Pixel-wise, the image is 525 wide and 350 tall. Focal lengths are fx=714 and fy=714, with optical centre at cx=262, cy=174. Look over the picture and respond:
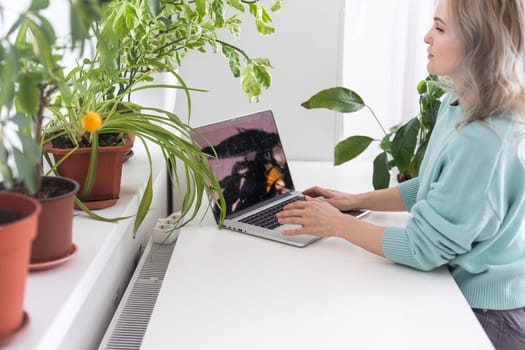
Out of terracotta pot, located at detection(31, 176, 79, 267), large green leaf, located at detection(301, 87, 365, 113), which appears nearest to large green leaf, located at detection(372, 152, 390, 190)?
large green leaf, located at detection(301, 87, 365, 113)

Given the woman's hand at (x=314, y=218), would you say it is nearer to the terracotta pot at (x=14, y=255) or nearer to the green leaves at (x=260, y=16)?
the green leaves at (x=260, y=16)

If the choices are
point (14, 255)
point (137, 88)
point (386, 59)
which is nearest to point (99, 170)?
point (137, 88)

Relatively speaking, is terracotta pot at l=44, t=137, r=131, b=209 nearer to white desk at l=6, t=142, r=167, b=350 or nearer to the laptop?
white desk at l=6, t=142, r=167, b=350

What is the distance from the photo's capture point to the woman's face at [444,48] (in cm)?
130

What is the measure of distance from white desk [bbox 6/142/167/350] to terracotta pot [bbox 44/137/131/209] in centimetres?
2

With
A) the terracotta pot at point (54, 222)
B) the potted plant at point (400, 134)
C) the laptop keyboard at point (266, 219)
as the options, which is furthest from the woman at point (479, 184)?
the terracotta pot at point (54, 222)

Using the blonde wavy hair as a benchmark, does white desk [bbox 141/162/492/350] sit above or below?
below

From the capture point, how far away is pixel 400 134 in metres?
1.71

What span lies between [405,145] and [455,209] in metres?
0.48

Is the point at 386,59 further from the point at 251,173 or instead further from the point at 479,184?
the point at 479,184

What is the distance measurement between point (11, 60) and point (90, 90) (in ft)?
1.78

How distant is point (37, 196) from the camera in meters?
0.96

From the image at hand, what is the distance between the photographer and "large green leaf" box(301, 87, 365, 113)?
67.1 inches

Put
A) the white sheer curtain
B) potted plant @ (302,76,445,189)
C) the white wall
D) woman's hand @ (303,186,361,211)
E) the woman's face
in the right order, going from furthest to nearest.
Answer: the white sheer curtain
the white wall
potted plant @ (302,76,445,189)
woman's hand @ (303,186,361,211)
the woman's face
